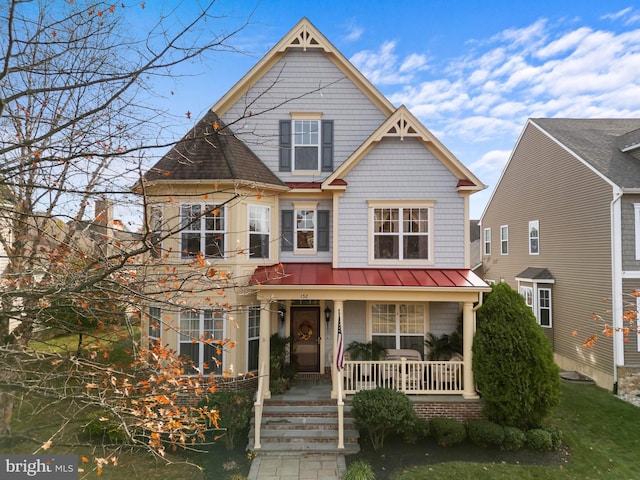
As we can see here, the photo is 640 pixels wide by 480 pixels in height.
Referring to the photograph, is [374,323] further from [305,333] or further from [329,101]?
[329,101]

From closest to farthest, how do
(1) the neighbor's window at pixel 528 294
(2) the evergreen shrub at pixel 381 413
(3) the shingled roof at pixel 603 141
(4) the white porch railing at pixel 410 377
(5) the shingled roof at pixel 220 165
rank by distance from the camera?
(2) the evergreen shrub at pixel 381 413, (4) the white porch railing at pixel 410 377, (5) the shingled roof at pixel 220 165, (3) the shingled roof at pixel 603 141, (1) the neighbor's window at pixel 528 294

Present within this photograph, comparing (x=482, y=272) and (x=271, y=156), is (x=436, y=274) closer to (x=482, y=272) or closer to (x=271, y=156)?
(x=271, y=156)

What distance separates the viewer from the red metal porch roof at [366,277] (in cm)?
1028

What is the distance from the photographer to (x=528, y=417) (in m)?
9.05

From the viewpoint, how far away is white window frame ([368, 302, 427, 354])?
11961 millimetres

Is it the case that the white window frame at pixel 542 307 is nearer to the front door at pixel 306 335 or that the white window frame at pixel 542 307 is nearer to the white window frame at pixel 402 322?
the white window frame at pixel 402 322

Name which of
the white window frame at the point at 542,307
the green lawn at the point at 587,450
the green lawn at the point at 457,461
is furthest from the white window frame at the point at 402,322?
the white window frame at the point at 542,307

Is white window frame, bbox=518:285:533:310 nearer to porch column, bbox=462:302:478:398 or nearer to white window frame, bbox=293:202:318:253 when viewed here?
porch column, bbox=462:302:478:398

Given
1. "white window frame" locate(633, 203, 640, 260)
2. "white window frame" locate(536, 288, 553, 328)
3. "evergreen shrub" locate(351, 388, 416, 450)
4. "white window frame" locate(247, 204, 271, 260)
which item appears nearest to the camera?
"evergreen shrub" locate(351, 388, 416, 450)

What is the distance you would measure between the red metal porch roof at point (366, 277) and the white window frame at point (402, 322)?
129 cm

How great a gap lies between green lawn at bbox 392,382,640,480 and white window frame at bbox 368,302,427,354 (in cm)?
418

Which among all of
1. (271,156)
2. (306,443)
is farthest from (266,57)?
(306,443)

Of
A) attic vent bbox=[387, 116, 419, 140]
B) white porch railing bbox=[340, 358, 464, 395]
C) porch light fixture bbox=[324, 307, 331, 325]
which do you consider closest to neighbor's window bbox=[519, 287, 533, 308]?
white porch railing bbox=[340, 358, 464, 395]

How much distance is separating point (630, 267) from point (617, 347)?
2.76m
